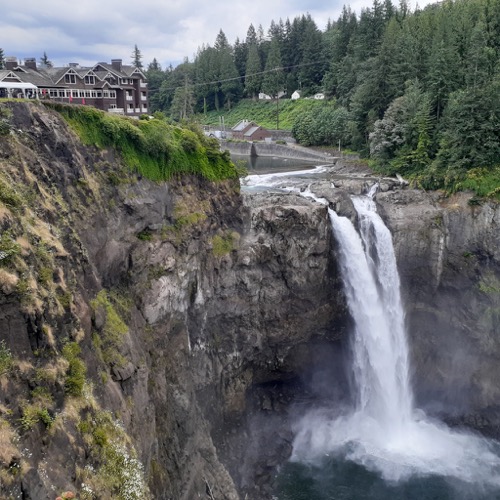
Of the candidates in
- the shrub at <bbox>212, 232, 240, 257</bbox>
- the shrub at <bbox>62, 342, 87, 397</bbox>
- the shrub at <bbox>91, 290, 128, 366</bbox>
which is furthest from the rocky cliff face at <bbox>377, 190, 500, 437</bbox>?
the shrub at <bbox>62, 342, 87, 397</bbox>

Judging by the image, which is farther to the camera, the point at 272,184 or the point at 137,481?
the point at 272,184

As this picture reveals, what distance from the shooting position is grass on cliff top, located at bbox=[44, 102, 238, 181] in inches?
990

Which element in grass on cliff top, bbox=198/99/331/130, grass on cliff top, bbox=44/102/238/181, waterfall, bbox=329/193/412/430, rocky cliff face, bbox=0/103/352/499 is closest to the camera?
rocky cliff face, bbox=0/103/352/499

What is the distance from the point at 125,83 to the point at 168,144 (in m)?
13.9

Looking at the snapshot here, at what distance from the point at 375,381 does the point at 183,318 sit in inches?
633

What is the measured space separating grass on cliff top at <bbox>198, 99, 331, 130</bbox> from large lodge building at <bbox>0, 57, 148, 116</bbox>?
50749 mm

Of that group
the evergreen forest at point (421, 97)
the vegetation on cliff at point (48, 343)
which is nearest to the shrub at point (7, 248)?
the vegetation on cliff at point (48, 343)

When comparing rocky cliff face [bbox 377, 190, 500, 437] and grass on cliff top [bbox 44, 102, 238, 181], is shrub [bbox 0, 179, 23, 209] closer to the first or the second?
grass on cliff top [bbox 44, 102, 238, 181]

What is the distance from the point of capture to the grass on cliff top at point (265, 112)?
9475 cm

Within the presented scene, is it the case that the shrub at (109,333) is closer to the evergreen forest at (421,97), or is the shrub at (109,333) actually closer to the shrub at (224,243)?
the shrub at (224,243)

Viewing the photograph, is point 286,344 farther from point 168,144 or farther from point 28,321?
point 28,321

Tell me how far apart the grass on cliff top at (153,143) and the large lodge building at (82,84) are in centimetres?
677

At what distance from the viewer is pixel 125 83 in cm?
3991

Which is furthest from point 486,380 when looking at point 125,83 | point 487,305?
point 125,83
